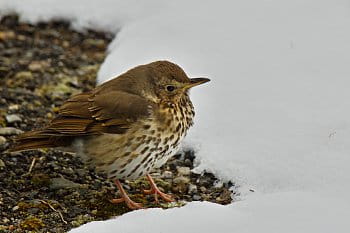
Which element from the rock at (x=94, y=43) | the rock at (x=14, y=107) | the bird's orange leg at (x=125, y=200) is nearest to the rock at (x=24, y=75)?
the rock at (x=14, y=107)

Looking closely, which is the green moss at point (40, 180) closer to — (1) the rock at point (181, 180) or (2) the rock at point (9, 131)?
(2) the rock at point (9, 131)

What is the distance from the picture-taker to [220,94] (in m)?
7.32

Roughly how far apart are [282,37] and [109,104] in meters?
2.90

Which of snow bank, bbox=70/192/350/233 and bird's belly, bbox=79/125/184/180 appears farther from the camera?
bird's belly, bbox=79/125/184/180

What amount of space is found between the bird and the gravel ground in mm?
Answer: 271

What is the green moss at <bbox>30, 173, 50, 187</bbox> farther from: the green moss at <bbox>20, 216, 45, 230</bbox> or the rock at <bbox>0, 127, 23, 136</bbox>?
the rock at <bbox>0, 127, 23, 136</bbox>

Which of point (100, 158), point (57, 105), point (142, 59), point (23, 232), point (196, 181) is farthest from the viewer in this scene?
point (142, 59)

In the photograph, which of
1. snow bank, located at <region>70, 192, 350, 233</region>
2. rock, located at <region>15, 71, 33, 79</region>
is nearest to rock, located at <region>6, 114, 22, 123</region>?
rock, located at <region>15, 71, 33, 79</region>

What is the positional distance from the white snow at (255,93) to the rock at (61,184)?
1.11 meters

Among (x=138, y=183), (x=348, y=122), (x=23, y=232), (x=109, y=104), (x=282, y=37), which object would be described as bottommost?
(x=23, y=232)

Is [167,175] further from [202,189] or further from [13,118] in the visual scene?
[13,118]

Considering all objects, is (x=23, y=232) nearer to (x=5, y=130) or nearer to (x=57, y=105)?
(x=5, y=130)

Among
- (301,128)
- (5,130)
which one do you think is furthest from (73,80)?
(301,128)

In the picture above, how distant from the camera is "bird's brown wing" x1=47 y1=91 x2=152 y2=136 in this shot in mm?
5883
